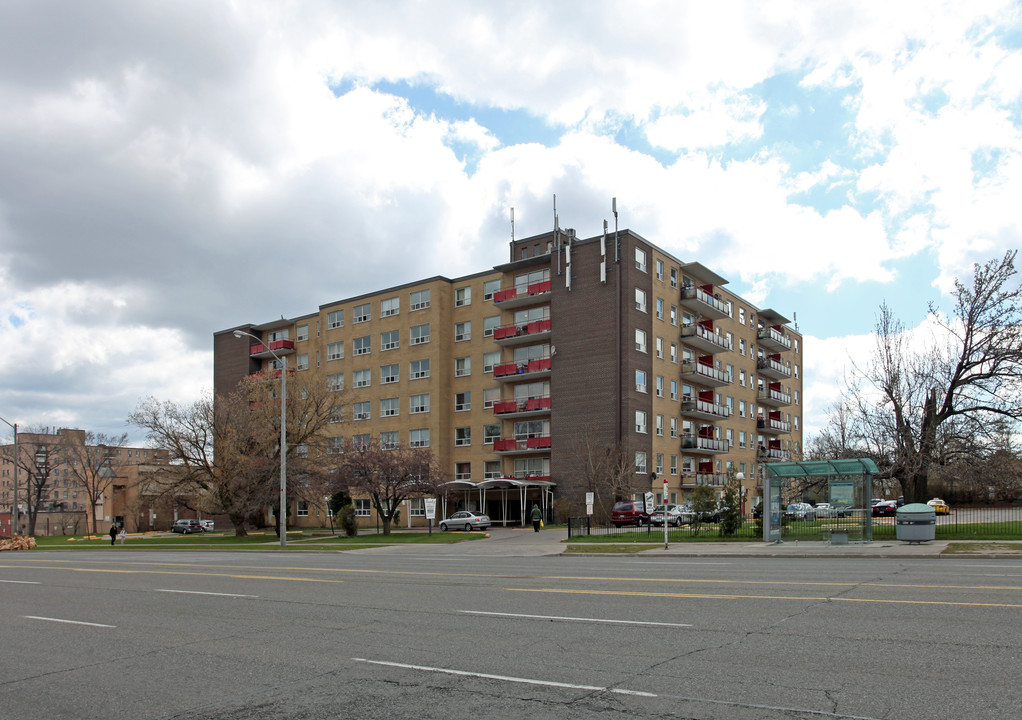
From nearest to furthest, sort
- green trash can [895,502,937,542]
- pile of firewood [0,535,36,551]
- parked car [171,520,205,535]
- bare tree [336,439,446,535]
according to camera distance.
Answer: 1. green trash can [895,502,937,542]
2. bare tree [336,439,446,535]
3. pile of firewood [0,535,36,551]
4. parked car [171,520,205,535]

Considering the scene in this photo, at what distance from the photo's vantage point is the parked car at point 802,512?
2870cm

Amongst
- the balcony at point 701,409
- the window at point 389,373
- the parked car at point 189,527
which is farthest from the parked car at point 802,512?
the parked car at point 189,527

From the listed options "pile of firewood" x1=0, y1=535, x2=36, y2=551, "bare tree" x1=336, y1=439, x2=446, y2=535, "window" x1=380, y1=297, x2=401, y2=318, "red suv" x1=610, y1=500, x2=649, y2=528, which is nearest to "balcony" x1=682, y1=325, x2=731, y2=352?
"red suv" x1=610, y1=500, x2=649, y2=528

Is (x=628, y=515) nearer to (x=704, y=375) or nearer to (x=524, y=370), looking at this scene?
(x=524, y=370)

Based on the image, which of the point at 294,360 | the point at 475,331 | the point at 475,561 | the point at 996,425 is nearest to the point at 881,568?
the point at 475,561

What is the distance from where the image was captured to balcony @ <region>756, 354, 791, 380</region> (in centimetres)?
8019

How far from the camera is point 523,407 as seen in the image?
2458 inches

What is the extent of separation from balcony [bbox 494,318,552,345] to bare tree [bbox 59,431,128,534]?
146 ft

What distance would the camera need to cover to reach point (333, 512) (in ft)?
222

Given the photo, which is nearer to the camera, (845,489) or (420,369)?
(845,489)

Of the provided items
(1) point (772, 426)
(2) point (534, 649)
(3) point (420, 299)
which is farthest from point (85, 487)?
(2) point (534, 649)

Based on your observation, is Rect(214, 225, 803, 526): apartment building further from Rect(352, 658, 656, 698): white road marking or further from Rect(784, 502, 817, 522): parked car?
Rect(352, 658, 656, 698): white road marking

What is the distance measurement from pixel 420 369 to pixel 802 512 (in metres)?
44.0

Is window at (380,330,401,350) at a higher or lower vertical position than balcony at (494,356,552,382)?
higher
